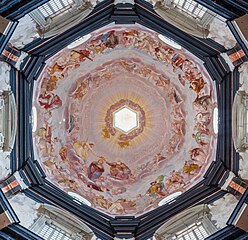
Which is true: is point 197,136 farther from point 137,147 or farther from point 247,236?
point 247,236

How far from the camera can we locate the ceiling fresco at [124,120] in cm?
2523

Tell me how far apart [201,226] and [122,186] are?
355 inches

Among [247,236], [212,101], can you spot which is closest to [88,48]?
[212,101]

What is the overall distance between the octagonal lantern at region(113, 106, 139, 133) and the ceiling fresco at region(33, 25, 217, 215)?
69 mm

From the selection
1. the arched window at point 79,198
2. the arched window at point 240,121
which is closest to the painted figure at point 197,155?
the arched window at point 240,121

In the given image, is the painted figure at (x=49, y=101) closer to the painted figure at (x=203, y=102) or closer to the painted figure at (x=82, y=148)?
the painted figure at (x=82, y=148)

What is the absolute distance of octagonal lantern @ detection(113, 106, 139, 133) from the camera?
32.2 metres

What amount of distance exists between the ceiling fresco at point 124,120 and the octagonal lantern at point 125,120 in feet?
0.22

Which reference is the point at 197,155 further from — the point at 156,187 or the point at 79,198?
the point at 79,198

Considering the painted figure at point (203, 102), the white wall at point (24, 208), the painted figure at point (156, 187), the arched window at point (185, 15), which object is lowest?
the white wall at point (24, 208)

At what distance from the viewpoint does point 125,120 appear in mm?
32312

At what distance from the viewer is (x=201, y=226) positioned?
Answer: 20688mm

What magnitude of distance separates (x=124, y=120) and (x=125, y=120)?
0.25 ft

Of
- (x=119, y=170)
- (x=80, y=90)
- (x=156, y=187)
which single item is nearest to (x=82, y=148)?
(x=119, y=170)
